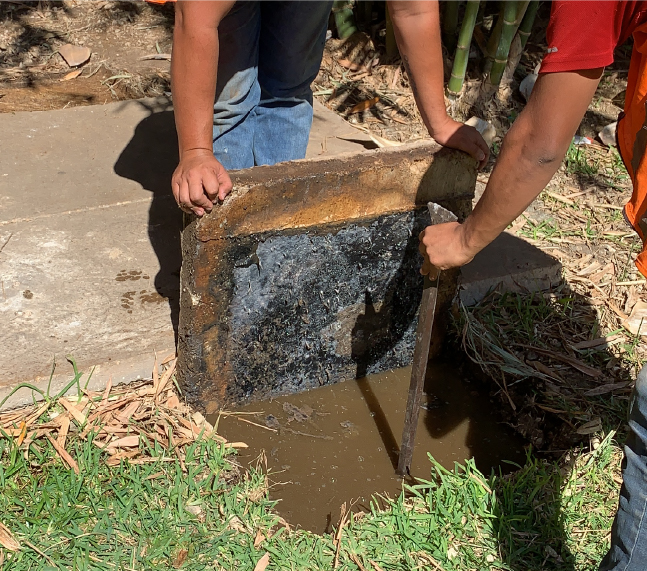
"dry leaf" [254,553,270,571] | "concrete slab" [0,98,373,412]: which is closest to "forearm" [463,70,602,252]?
"dry leaf" [254,553,270,571]

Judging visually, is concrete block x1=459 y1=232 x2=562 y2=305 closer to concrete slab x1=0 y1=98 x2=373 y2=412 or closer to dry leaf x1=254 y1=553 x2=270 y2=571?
concrete slab x1=0 y1=98 x2=373 y2=412

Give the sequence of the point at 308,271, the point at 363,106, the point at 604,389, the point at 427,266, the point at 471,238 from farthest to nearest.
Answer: the point at 363,106 < the point at 604,389 < the point at 308,271 < the point at 427,266 < the point at 471,238

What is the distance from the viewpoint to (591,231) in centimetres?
392

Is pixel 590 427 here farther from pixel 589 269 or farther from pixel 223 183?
pixel 223 183

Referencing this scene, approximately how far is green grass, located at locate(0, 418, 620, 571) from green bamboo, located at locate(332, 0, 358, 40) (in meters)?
3.73

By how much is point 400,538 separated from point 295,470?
18.8 inches

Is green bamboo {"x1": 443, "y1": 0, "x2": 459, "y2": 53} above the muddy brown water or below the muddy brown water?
above

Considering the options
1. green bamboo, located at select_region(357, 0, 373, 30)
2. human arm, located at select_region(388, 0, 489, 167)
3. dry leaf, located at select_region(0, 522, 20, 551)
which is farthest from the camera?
green bamboo, located at select_region(357, 0, 373, 30)

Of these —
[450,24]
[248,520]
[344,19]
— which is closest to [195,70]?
[248,520]

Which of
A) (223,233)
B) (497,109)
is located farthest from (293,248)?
(497,109)

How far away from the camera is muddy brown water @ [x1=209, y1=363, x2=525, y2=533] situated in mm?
2559

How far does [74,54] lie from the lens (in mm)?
5312

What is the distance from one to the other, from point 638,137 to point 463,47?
2.87 metres

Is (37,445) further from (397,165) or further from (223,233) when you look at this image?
(397,165)
